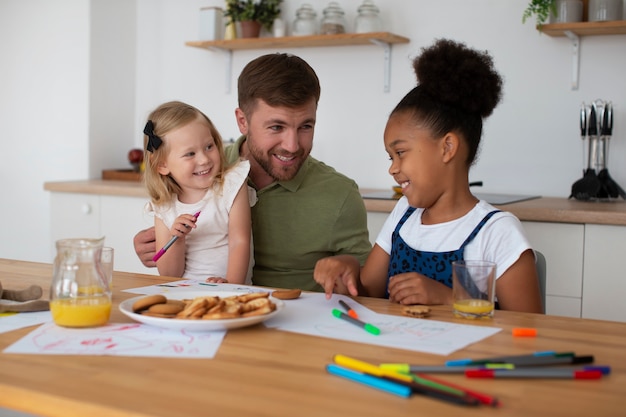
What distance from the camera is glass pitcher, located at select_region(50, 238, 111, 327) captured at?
44.1 inches

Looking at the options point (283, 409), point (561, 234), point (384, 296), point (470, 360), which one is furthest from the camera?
point (561, 234)

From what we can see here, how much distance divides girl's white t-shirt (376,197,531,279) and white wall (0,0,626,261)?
5.25 feet

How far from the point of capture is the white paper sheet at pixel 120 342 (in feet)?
3.28

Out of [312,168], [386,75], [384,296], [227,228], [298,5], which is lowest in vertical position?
[384,296]

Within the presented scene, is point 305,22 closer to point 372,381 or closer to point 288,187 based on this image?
point 288,187

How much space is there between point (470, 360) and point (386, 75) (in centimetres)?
263

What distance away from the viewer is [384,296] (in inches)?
70.4

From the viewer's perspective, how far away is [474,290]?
124 cm

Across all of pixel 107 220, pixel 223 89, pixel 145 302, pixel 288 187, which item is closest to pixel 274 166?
pixel 288 187

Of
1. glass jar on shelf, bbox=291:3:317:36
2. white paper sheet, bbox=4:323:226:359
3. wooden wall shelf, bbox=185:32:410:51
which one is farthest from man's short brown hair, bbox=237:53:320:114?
glass jar on shelf, bbox=291:3:317:36

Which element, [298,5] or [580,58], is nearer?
[580,58]

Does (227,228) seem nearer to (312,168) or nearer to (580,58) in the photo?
(312,168)

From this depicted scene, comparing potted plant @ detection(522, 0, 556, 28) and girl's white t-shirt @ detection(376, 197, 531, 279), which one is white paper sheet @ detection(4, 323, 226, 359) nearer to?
girl's white t-shirt @ detection(376, 197, 531, 279)

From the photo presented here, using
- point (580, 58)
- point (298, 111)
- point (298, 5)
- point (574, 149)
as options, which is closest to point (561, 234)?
point (574, 149)
